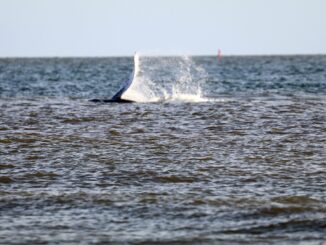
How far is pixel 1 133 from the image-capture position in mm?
20859

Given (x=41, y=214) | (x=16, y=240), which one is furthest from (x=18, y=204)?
(x=16, y=240)

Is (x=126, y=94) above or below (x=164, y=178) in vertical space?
below

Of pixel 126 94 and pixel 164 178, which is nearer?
pixel 164 178

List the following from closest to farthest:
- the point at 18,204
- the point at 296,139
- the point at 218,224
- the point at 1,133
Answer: the point at 218,224 → the point at 18,204 → the point at 296,139 → the point at 1,133

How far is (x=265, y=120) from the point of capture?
76.7 feet

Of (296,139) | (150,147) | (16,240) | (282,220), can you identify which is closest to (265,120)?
(296,139)

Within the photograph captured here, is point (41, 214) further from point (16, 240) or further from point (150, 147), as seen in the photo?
point (150, 147)

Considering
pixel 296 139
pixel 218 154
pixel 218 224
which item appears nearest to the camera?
pixel 218 224

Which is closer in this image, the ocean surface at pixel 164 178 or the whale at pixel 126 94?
the ocean surface at pixel 164 178

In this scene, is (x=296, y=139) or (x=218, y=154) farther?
(x=296, y=139)

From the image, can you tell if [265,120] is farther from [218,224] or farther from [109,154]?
[218,224]

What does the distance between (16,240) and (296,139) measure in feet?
31.0

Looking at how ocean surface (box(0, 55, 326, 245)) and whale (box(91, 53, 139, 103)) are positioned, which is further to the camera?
whale (box(91, 53, 139, 103))

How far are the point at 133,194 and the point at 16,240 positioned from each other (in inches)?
117
